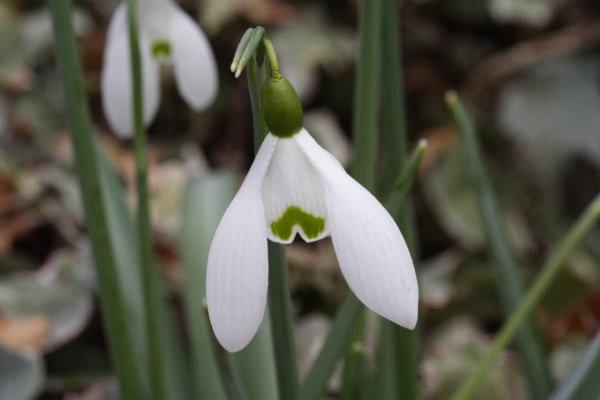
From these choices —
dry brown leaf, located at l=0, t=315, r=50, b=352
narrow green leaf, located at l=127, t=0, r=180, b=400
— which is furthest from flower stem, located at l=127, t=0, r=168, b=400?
dry brown leaf, located at l=0, t=315, r=50, b=352

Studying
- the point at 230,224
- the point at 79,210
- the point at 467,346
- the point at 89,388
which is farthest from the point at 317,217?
the point at 79,210

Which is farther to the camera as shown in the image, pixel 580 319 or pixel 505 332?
pixel 580 319

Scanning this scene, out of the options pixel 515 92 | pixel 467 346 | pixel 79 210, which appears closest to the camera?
pixel 467 346

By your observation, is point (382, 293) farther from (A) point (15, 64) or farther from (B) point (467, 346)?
(A) point (15, 64)

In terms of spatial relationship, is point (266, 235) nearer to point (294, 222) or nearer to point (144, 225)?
point (294, 222)

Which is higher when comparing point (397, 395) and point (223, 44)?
point (223, 44)

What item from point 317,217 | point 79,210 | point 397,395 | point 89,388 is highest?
point 317,217
